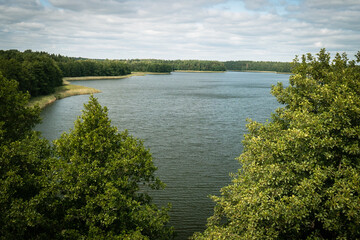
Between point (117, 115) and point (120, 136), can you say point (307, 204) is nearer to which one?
point (120, 136)

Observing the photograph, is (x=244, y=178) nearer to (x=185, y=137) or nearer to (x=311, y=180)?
(x=311, y=180)


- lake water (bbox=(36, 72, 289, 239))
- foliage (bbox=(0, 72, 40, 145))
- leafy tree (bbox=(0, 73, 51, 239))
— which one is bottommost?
lake water (bbox=(36, 72, 289, 239))

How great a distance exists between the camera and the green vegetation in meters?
16.2

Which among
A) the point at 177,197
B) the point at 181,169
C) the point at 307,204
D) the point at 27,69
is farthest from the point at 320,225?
the point at 27,69

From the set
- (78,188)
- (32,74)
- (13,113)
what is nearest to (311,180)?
(78,188)

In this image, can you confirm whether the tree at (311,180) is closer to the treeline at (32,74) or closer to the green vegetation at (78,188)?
the green vegetation at (78,188)

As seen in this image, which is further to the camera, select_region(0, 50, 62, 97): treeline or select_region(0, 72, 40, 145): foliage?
select_region(0, 50, 62, 97): treeline

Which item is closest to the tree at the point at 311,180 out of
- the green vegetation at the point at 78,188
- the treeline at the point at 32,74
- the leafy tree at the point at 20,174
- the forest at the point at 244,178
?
the forest at the point at 244,178

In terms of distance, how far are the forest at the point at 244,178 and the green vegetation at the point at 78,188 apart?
7cm

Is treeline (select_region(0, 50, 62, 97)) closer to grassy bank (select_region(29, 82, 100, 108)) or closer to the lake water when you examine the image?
grassy bank (select_region(29, 82, 100, 108))

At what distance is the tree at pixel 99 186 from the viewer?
17016mm

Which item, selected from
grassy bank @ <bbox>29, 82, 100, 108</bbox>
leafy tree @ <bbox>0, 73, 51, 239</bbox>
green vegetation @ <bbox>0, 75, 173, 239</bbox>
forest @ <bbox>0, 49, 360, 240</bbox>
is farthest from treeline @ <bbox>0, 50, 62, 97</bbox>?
forest @ <bbox>0, 49, 360, 240</bbox>

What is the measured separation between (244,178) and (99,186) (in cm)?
922

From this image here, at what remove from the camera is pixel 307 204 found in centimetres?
1414
